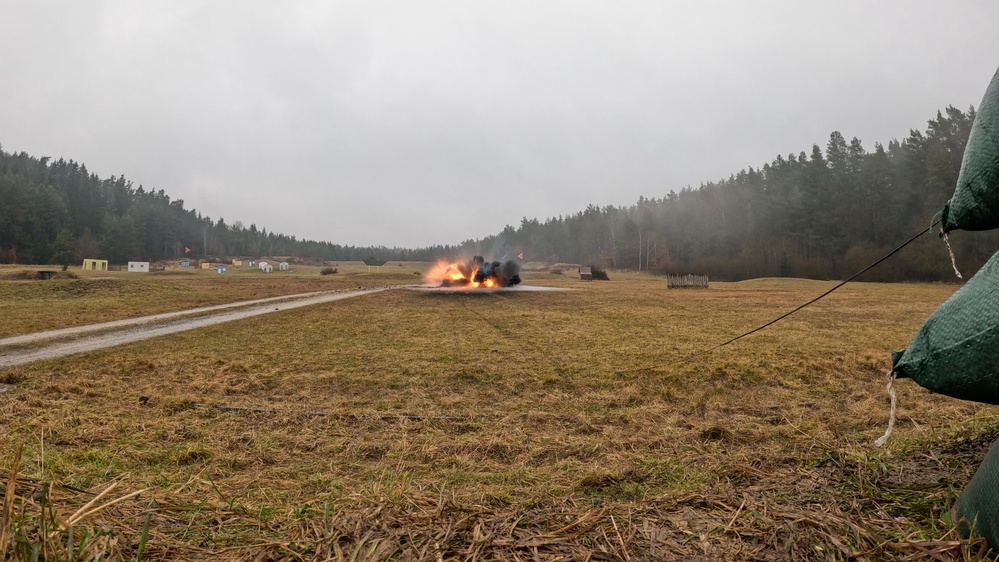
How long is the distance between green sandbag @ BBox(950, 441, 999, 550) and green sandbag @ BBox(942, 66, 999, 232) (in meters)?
1.01

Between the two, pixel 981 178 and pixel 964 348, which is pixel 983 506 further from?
pixel 981 178

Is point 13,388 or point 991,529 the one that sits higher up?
point 991,529

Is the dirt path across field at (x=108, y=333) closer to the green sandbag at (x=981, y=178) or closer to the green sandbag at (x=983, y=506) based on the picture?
the green sandbag at (x=983, y=506)

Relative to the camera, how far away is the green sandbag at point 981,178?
1870 mm

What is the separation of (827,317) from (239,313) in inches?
916

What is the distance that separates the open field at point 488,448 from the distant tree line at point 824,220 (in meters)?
56.9

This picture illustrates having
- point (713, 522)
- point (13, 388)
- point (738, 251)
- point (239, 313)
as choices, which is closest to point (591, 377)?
point (713, 522)

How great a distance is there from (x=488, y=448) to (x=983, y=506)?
11.3 feet

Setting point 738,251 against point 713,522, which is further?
point 738,251

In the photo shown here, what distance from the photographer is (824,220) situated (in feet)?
215

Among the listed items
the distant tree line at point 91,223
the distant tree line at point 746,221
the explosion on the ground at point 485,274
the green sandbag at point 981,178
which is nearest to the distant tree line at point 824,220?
the distant tree line at point 746,221

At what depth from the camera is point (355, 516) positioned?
2.03 m

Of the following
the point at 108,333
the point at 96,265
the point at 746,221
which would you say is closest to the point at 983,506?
the point at 108,333

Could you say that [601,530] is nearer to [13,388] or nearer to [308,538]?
[308,538]
